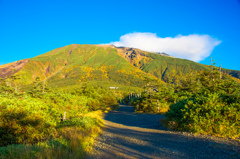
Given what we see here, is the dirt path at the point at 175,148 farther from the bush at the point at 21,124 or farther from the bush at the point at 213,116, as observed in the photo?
the bush at the point at 21,124

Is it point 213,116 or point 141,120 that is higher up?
point 213,116

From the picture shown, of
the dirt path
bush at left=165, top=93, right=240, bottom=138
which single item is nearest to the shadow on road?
bush at left=165, top=93, right=240, bottom=138

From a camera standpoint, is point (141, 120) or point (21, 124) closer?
point (21, 124)

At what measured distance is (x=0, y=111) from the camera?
26.4 ft

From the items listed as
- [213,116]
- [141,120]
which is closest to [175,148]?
[213,116]

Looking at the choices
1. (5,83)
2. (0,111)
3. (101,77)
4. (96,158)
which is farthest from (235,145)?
(101,77)

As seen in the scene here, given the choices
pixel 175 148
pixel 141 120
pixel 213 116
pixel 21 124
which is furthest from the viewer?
pixel 141 120

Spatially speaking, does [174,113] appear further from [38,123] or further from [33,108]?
[33,108]

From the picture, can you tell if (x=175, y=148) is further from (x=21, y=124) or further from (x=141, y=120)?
(x=141, y=120)

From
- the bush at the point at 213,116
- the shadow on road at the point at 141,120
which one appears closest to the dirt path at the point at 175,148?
the bush at the point at 213,116

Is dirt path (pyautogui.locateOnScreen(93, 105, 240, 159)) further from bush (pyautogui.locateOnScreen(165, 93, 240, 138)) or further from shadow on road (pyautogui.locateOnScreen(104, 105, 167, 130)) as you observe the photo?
shadow on road (pyautogui.locateOnScreen(104, 105, 167, 130))

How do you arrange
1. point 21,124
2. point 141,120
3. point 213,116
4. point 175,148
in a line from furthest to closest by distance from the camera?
1. point 141,120
2. point 21,124
3. point 213,116
4. point 175,148

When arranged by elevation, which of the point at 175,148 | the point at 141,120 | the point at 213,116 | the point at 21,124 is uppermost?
the point at 213,116

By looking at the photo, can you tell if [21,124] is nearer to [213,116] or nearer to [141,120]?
[141,120]
